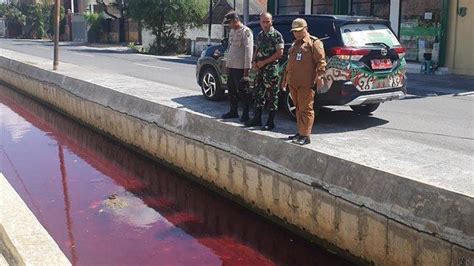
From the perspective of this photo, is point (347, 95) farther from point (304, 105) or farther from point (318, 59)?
point (318, 59)

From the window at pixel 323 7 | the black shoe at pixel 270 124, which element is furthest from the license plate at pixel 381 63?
the window at pixel 323 7

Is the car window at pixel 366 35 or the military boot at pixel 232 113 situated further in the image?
the military boot at pixel 232 113

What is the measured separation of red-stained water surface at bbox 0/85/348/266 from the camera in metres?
6.69

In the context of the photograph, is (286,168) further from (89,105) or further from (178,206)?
(89,105)

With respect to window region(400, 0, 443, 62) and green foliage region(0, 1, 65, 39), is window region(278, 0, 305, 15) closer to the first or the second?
window region(400, 0, 443, 62)

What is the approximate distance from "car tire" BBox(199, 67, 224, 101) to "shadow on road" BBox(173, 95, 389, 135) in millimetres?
125

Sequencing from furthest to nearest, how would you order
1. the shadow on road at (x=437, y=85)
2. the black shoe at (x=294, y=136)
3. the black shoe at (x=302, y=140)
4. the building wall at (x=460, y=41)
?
the building wall at (x=460, y=41), the shadow on road at (x=437, y=85), the black shoe at (x=294, y=136), the black shoe at (x=302, y=140)

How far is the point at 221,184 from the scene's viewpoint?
332 inches

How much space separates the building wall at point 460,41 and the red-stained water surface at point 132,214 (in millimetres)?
13815

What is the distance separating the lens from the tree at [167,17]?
1398 inches

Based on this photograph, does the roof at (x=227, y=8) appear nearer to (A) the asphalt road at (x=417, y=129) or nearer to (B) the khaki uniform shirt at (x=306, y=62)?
(A) the asphalt road at (x=417, y=129)

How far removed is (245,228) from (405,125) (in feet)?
11.7

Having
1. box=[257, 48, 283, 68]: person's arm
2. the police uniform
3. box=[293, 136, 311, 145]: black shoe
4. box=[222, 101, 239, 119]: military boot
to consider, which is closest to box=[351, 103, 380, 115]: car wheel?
box=[222, 101, 239, 119]: military boot

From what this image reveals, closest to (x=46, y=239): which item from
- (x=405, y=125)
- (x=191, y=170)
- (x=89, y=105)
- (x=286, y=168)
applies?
(x=286, y=168)
